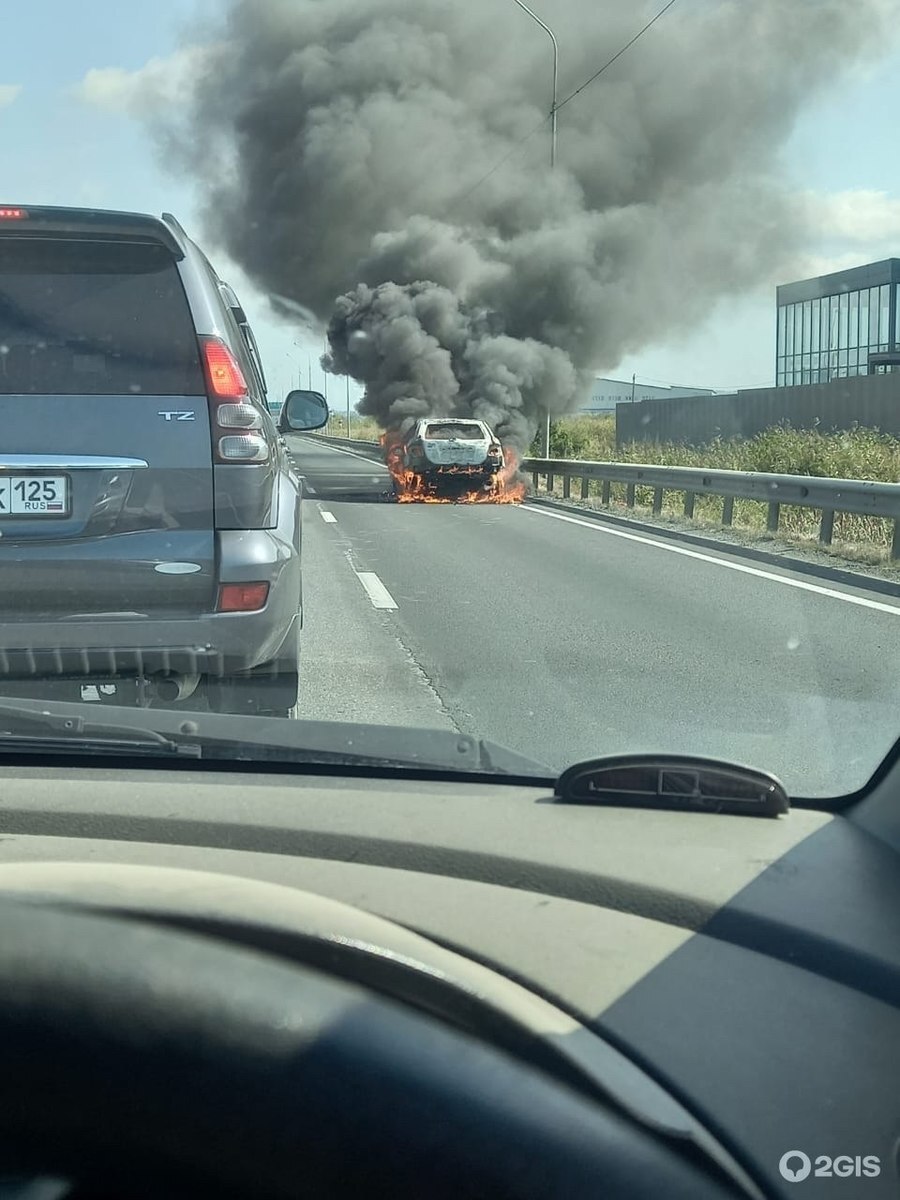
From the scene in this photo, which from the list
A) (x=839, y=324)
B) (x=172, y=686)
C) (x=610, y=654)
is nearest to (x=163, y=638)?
(x=172, y=686)

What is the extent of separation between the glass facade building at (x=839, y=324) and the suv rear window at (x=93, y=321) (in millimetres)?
46725

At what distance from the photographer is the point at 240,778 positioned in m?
2.61

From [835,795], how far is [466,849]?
2.91ft

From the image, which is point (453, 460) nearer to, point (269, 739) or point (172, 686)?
point (172, 686)

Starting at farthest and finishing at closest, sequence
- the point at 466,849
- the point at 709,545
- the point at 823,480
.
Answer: the point at 709,545, the point at 823,480, the point at 466,849

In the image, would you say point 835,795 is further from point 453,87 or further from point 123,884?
point 453,87

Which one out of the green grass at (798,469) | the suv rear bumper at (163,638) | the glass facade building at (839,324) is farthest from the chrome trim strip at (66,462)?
the glass facade building at (839,324)

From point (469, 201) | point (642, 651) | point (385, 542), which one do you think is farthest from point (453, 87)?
point (642, 651)


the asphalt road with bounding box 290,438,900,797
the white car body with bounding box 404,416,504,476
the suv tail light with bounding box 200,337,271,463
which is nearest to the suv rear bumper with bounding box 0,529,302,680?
the suv tail light with bounding box 200,337,271,463

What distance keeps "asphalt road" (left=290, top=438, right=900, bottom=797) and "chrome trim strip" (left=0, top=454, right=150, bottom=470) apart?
60.8 inches

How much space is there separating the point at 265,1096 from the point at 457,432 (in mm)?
20306

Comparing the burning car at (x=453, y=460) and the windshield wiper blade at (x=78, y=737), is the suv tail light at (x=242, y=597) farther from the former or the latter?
the burning car at (x=453, y=460)

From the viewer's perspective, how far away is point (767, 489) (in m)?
14.3

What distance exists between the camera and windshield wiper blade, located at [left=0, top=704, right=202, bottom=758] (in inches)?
107
